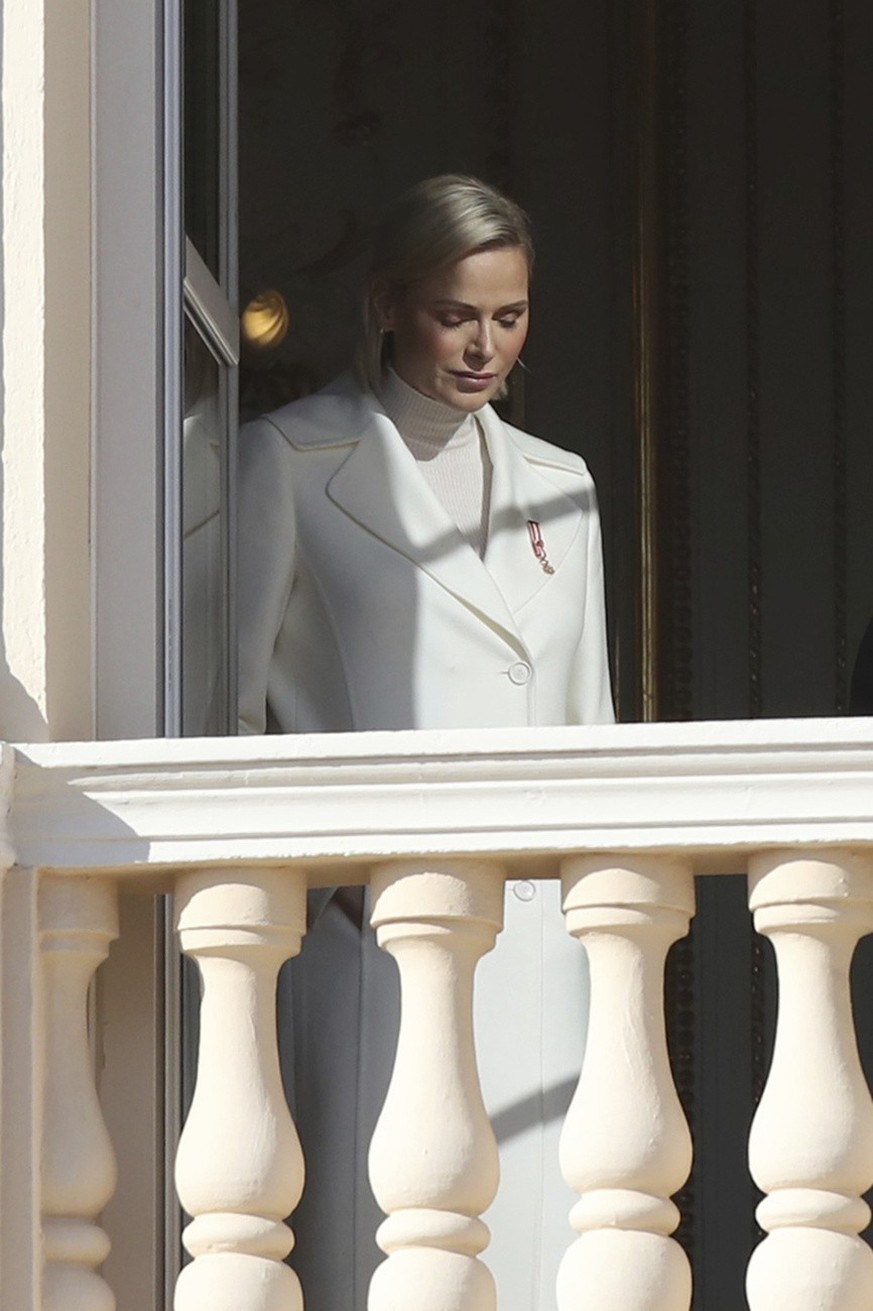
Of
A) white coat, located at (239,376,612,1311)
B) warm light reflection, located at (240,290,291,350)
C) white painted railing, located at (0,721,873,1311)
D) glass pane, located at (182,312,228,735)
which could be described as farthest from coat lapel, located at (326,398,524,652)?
warm light reflection, located at (240,290,291,350)

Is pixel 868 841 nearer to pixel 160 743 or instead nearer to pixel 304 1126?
pixel 160 743

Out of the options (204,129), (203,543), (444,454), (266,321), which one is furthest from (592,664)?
(266,321)

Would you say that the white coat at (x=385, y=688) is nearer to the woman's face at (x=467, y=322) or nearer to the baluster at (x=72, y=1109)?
the woman's face at (x=467, y=322)

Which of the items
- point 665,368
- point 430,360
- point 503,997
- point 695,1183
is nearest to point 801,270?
point 665,368

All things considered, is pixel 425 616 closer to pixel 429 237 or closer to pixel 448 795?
pixel 429 237

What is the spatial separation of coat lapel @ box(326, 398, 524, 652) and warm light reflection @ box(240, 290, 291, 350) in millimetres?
1952

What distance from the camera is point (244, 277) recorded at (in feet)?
14.8

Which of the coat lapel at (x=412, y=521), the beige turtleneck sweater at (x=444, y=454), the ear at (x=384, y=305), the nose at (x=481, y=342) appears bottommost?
the coat lapel at (x=412, y=521)

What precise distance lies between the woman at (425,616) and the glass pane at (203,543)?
0.16 m

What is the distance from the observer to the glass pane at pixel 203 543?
2.11m

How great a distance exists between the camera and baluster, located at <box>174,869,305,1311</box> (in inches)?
70.8

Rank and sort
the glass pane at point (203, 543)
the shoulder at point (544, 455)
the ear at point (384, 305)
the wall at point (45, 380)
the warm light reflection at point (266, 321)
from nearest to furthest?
the wall at point (45, 380) < the glass pane at point (203, 543) < the ear at point (384, 305) < the shoulder at point (544, 455) < the warm light reflection at point (266, 321)

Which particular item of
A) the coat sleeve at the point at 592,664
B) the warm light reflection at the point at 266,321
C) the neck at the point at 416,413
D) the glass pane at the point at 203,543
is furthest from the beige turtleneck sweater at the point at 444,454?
the warm light reflection at the point at 266,321

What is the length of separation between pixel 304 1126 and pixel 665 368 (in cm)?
233
